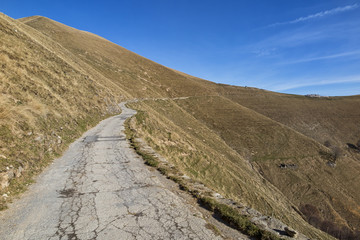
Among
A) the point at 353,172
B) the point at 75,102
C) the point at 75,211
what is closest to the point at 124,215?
the point at 75,211

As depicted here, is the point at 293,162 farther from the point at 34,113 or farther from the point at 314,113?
the point at 34,113

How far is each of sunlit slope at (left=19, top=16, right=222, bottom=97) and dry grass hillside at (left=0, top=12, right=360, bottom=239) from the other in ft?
2.11

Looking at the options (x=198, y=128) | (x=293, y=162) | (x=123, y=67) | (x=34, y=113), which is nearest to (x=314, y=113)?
(x=293, y=162)

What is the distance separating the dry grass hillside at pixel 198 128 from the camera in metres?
10.5

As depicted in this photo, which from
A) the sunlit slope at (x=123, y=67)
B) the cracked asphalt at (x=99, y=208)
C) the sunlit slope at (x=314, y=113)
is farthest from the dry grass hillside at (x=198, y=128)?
the cracked asphalt at (x=99, y=208)

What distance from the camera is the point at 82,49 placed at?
60.2m

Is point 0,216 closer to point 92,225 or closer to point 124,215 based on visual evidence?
point 92,225

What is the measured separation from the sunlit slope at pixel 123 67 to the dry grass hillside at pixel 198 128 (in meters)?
0.64

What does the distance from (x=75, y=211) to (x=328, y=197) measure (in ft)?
152

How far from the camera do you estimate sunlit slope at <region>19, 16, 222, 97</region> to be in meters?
54.9

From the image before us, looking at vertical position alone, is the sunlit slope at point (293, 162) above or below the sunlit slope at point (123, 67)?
below

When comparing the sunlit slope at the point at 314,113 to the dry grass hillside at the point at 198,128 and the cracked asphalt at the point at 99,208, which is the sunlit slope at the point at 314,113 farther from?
the cracked asphalt at the point at 99,208

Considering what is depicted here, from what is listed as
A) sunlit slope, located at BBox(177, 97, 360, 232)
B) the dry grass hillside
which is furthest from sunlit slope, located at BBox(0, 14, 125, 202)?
sunlit slope, located at BBox(177, 97, 360, 232)

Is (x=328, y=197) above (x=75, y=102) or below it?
below
